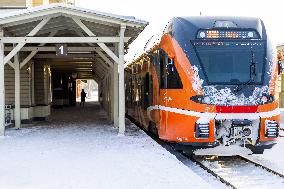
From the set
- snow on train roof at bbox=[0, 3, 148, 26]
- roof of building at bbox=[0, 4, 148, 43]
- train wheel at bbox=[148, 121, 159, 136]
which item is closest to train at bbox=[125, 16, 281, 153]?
train wheel at bbox=[148, 121, 159, 136]

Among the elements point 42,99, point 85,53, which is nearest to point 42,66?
point 42,99

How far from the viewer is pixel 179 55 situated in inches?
405

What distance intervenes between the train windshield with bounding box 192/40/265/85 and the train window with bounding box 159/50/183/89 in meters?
0.64

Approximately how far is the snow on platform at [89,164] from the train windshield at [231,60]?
2.10m

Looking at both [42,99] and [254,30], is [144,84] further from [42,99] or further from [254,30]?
[42,99]

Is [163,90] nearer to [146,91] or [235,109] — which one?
[235,109]

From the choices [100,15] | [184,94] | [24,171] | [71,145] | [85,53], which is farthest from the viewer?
[85,53]

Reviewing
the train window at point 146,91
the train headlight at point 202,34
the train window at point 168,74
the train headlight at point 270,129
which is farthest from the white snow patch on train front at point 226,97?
the train window at point 146,91

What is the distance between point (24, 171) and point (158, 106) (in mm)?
4385

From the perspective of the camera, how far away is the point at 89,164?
8773mm

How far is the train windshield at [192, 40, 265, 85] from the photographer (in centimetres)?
1009

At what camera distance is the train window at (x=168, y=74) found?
1037 cm

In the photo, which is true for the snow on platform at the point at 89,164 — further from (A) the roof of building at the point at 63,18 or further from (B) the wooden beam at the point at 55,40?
(A) the roof of building at the point at 63,18

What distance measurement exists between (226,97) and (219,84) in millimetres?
330
